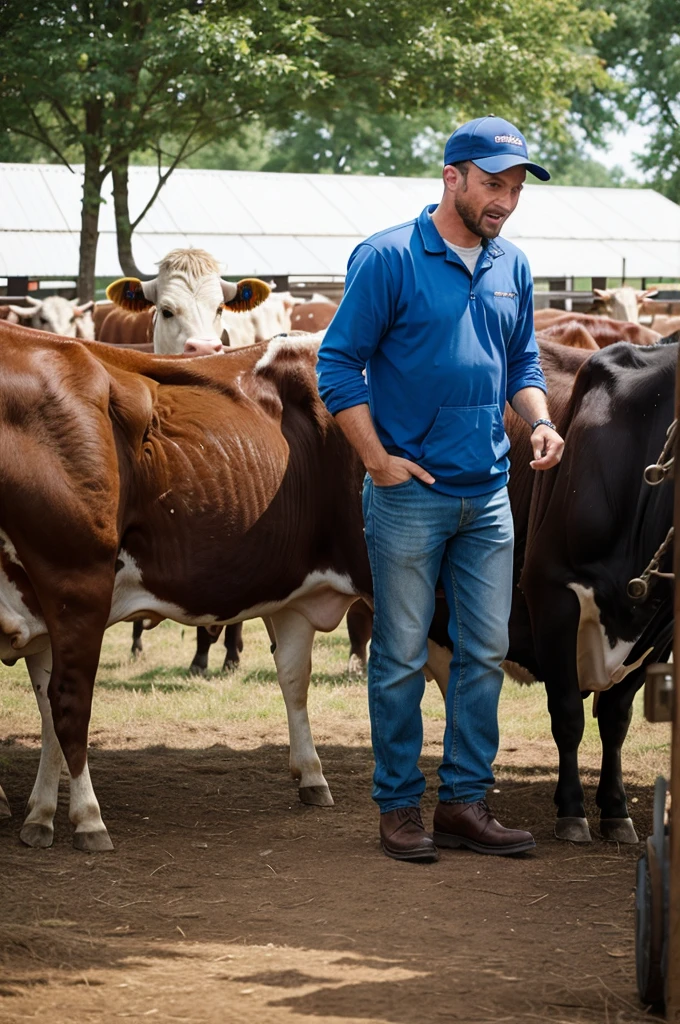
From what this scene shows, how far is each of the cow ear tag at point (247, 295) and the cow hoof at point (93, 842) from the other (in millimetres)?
5018

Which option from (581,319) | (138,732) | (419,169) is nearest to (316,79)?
(581,319)

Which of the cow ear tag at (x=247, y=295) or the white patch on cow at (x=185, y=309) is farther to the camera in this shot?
the cow ear tag at (x=247, y=295)

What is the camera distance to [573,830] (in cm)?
495

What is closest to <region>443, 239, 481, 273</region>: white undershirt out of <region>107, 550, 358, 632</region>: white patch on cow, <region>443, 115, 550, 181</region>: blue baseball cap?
<region>443, 115, 550, 181</region>: blue baseball cap

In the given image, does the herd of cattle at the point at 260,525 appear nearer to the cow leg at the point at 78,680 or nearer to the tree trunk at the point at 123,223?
the cow leg at the point at 78,680

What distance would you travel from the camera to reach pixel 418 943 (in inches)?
146

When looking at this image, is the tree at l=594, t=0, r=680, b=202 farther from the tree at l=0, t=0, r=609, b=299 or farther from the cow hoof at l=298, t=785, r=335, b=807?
the cow hoof at l=298, t=785, r=335, b=807

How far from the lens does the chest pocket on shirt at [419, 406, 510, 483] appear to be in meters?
4.36

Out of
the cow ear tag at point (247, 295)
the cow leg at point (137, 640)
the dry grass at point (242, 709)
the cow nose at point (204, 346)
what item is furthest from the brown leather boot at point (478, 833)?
the cow ear tag at point (247, 295)

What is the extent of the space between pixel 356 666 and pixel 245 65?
7.65 m

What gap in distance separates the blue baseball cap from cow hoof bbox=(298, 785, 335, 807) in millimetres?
2586

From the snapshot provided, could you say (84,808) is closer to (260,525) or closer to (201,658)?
(260,525)

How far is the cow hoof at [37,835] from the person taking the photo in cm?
487

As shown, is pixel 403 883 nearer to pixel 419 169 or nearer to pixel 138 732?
pixel 138 732
